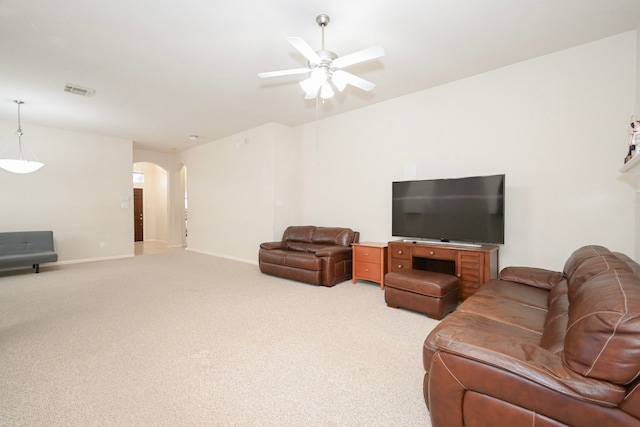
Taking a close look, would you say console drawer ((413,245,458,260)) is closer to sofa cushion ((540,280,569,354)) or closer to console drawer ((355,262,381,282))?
console drawer ((355,262,381,282))

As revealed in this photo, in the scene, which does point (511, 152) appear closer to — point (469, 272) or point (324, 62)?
point (469, 272)

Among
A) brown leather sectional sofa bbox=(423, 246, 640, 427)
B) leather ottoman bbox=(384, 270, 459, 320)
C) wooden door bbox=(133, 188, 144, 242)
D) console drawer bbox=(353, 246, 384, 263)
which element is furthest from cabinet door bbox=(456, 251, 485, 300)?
wooden door bbox=(133, 188, 144, 242)

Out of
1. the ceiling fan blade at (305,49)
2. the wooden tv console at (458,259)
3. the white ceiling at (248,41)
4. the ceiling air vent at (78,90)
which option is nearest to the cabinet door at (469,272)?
the wooden tv console at (458,259)

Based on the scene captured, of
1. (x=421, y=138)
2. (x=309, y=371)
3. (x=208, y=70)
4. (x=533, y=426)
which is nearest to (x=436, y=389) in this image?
(x=533, y=426)

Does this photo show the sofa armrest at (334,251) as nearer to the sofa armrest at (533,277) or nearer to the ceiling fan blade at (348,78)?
the sofa armrest at (533,277)

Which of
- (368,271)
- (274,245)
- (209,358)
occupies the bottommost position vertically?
(209,358)

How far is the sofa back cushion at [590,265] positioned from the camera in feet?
5.59

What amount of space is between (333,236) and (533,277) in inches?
116

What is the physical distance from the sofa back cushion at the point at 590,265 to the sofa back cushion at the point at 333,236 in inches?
119

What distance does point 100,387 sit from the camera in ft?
6.43

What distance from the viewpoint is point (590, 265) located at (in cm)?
186

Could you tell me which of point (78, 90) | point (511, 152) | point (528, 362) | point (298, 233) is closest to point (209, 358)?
point (528, 362)

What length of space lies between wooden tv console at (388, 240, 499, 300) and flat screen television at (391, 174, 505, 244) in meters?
0.19

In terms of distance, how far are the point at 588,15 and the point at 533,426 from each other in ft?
11.2
